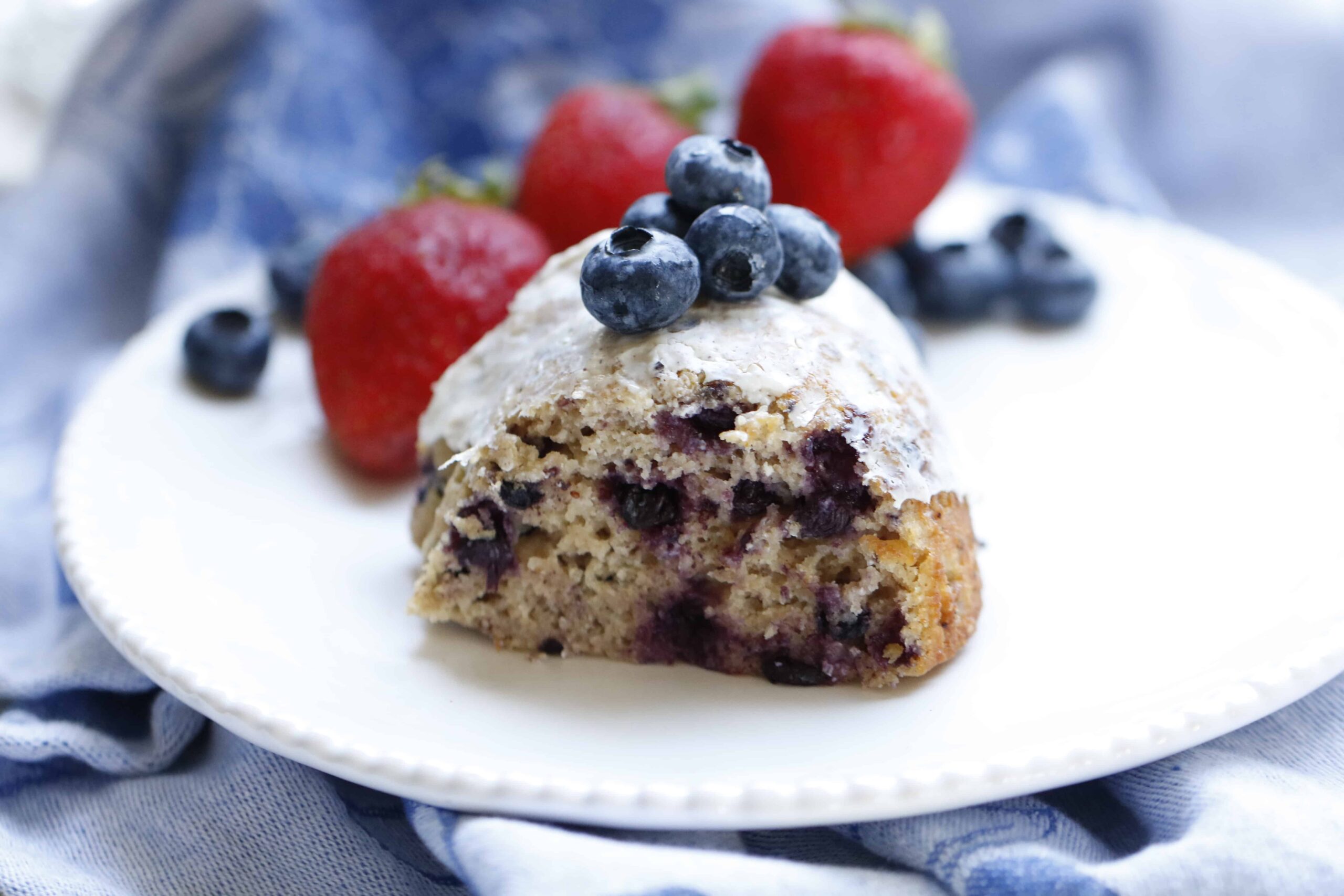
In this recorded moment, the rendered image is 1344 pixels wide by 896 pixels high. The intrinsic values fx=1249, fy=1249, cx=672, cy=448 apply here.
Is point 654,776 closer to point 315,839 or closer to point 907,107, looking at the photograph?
point 315,839

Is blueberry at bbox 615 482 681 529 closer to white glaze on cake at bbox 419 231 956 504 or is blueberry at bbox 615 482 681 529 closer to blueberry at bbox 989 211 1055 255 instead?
white glaze on cake at bbox 419 231 956 504

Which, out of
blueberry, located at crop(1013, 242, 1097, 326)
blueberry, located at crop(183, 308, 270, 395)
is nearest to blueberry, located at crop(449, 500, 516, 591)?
blueberry, located at crop(183, 308, 270, 395)

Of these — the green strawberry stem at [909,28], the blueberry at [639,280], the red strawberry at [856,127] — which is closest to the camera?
the blueberry at [639,280]

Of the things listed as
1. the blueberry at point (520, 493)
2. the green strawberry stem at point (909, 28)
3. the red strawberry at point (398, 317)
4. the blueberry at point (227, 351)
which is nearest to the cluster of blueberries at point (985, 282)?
the green strawberry stem at point (909, 28)

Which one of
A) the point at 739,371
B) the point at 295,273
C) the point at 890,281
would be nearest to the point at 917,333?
the point at 890,281

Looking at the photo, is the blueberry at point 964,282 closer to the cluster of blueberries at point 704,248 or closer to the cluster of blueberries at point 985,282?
the cluster of blueberries at point 985,282

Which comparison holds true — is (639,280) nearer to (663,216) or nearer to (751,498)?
(663,216)

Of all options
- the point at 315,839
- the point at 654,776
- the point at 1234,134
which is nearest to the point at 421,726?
the point at 315,839
